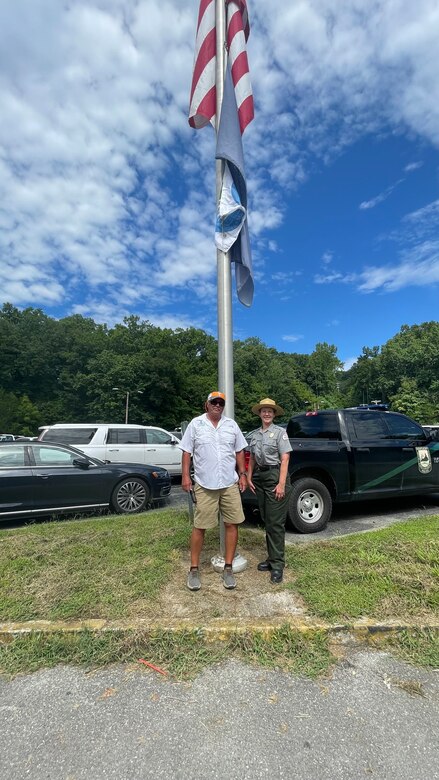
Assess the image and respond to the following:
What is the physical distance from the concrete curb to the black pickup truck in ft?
8.75

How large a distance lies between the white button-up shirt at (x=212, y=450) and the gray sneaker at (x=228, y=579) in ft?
2.48

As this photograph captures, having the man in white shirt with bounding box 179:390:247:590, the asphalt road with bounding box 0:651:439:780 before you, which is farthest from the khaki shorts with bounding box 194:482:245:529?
the asphalt road with bounding box 0:651:439:780

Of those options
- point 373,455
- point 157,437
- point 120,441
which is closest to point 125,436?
point 120,441

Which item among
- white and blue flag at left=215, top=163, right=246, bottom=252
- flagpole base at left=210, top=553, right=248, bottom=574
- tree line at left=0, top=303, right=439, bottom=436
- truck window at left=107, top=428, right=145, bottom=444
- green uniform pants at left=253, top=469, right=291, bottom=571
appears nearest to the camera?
green uniform pants at left=253, top=469, right=291, bottom=571

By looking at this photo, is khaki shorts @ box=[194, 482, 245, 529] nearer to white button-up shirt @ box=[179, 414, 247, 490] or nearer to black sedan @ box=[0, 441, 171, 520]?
white button-up shirt @ box=[179, 414, 247, 490]

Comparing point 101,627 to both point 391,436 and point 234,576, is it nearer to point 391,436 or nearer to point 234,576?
point 234,576

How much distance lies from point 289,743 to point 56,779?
42.6 inches

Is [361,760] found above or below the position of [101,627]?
below

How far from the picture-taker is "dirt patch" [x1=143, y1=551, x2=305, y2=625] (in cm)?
310

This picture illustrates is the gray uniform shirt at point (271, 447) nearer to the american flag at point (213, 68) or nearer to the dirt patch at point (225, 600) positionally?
the dirt patch at point (225, 600)

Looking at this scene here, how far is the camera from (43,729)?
2.15 metres

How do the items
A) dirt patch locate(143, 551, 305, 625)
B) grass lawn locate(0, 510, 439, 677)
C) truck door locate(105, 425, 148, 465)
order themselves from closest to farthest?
1. grass lawn locate(0, 510, 439, 677)
2. dirt patch locate(143, 551, 305, 625)
3. truck door locate(105, 425, 148, 465)

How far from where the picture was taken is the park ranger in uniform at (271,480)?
3.84 meters

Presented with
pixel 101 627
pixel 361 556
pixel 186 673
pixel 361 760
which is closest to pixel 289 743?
pixel 361 760
